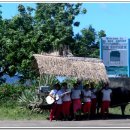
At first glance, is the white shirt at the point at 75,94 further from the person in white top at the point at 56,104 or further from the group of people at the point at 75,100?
the person in white top at the point at 56,104

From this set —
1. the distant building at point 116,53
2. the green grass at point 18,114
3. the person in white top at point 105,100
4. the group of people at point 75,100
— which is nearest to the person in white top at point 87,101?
the group of people at point 75,100

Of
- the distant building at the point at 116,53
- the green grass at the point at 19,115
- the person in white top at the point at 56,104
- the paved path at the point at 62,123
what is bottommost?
the paved path at the point at 62,123

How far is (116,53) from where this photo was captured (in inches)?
1366

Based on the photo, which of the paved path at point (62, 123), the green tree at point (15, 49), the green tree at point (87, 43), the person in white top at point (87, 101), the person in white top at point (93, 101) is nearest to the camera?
the paved path at point (62, 123)

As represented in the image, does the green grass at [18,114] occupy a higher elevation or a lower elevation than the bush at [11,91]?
lower

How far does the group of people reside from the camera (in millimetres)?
19844

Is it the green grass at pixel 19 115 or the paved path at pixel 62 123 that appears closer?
the paved path at pixel 62 123

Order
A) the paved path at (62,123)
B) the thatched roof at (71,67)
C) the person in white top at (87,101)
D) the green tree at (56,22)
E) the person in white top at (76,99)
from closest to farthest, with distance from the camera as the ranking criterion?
the paved path at (62,123) → the person in white top at (76,99) → the person in white top at (87,101) → the thatched roof at (71,67) → the green tree at (56,22)

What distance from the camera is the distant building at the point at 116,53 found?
113ft

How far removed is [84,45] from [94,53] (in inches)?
72.4

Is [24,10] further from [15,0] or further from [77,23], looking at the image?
[15,0]

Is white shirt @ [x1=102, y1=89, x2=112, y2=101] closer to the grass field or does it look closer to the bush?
the grass field

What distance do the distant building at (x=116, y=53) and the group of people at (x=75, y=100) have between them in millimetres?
12789

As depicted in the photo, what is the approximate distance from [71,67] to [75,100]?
81.5 inches
